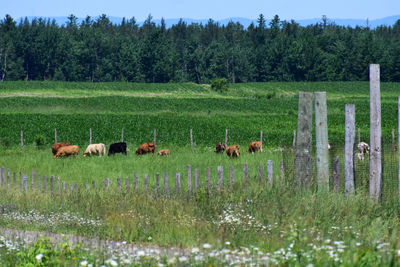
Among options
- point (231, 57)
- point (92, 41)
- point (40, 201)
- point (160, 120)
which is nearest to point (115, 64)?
point (92, 41)

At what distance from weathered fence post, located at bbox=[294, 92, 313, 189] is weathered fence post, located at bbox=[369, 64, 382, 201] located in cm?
102

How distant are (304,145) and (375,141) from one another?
1.18 meters

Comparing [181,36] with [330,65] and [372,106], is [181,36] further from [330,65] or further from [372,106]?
[372,106]

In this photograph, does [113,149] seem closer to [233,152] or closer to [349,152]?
[233,152]

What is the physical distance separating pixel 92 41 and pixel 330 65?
62.6 m

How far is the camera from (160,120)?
52688 millimetres

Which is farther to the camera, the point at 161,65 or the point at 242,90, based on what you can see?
the point at 161,65

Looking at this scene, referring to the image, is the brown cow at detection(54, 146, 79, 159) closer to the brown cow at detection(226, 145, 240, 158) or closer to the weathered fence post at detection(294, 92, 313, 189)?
the brown cow at detection(226, 145, 240, 158)

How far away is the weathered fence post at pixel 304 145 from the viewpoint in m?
10.2

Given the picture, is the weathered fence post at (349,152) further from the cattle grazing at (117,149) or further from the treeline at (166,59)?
the treeline at (166,59)

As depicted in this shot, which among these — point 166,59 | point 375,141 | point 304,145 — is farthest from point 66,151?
point 166,59

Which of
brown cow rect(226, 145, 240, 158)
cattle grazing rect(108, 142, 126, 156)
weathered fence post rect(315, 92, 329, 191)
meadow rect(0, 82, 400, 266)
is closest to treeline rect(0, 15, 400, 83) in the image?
cattle grazing rect(108, 142, 126, 156)

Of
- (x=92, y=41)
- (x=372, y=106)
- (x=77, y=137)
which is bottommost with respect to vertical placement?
(x=77, y=137)

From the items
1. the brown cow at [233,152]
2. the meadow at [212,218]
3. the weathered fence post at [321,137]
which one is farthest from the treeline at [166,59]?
the weathered fence post at [321,137]
